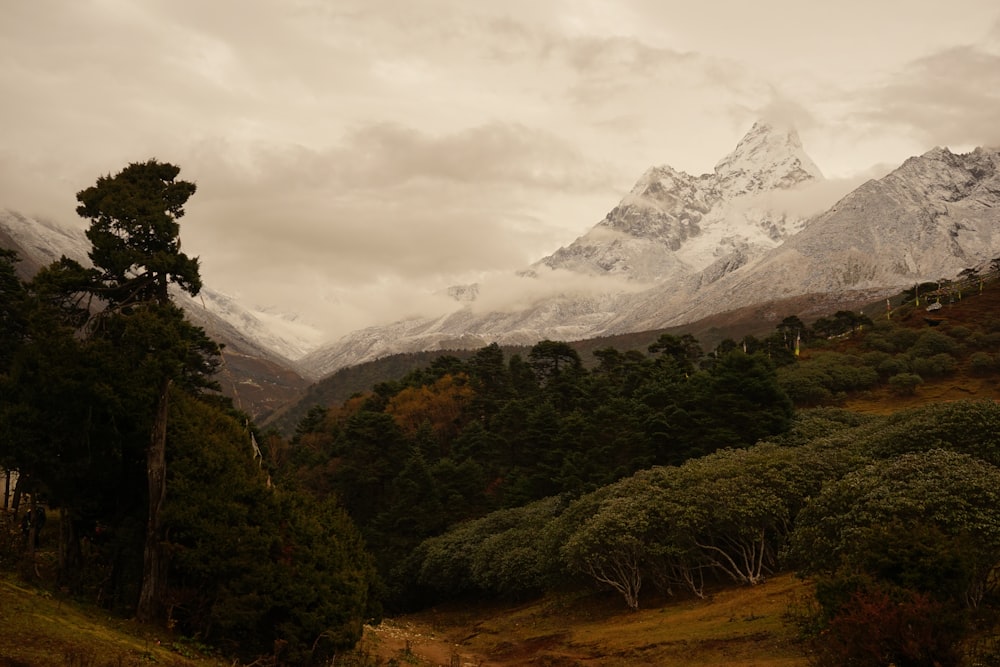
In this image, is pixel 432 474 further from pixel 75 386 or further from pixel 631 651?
pixel 75 386

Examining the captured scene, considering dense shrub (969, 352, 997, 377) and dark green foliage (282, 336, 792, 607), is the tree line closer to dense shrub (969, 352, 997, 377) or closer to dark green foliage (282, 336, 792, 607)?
dark green foliage (282, 336, 792, 607)

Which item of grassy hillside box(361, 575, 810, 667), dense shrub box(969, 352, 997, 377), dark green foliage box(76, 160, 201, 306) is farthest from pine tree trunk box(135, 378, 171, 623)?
dense shrub box(969, 352, 997, 377)

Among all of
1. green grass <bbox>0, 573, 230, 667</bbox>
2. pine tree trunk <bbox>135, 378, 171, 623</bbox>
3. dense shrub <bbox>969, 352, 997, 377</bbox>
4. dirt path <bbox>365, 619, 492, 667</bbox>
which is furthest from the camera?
dense shrub <bbox>969, 352, 997, 377</bbox>

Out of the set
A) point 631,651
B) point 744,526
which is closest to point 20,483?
point 631,651

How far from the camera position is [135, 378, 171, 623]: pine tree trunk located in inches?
910

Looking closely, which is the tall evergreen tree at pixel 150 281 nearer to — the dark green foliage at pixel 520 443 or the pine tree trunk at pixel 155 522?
the pine tree trunk at pixel 155 522

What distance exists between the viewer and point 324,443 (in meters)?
95.7

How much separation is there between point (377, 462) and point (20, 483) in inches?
1540

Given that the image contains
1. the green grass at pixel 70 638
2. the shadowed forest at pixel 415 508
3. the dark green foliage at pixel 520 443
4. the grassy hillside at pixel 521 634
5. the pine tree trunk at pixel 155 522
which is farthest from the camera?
the dark green foliage at pixel 520 443

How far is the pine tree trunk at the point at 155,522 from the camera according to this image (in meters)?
23.1

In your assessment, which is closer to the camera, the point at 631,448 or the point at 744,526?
the point at 744,526

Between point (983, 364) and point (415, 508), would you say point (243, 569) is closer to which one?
point (415, 508)

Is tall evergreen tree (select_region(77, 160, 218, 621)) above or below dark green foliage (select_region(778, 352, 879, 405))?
above

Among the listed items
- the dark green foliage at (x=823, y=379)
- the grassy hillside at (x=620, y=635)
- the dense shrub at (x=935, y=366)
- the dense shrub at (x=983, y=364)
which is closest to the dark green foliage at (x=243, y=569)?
the grassy hillside at (x=620, y=635)
